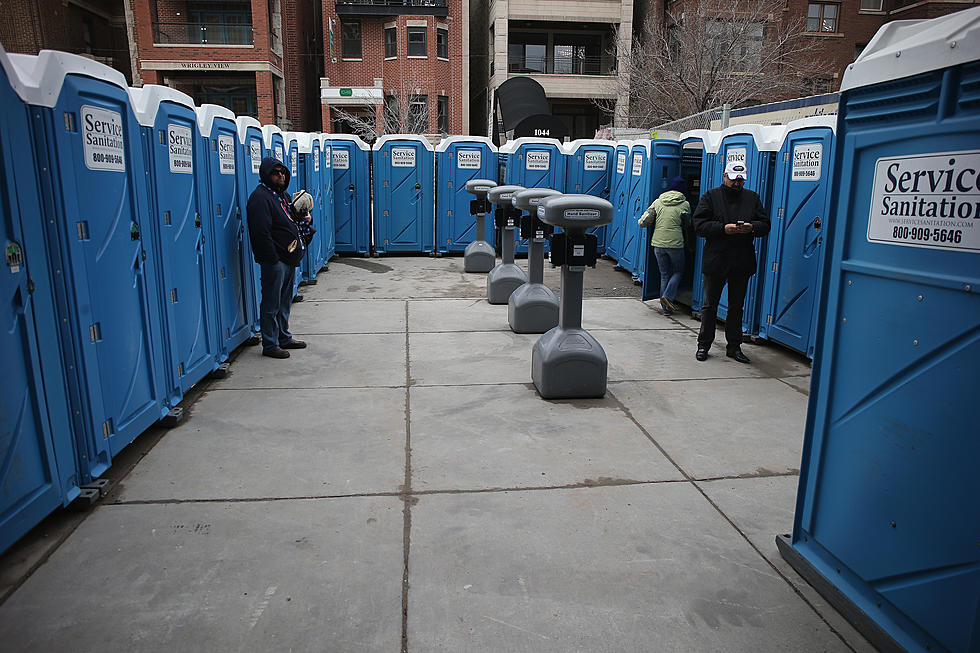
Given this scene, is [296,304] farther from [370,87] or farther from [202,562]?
[370,87]

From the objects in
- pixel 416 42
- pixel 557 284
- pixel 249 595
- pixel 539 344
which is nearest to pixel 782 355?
pixel 539 344

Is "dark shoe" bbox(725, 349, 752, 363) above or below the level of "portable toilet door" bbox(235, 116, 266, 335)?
below

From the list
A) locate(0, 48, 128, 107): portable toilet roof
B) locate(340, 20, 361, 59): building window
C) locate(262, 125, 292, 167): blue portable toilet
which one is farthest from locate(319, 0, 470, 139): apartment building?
locate(0, 48, 128, 107): portable toilet roof

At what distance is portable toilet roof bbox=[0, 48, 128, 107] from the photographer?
10.8ft

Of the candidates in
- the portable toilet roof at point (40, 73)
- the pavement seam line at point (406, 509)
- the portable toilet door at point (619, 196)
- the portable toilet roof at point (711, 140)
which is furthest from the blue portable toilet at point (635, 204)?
the portable toilet roof at point (40, 73)

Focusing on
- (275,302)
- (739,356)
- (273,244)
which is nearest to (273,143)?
(273,244)

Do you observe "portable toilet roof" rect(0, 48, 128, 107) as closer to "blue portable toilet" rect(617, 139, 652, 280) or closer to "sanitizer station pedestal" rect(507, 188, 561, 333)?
"sanitizer station pedestal" rect(507, 188, 561, 333)

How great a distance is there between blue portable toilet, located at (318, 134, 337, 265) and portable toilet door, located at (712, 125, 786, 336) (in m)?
7.13

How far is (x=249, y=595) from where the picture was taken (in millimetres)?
3025

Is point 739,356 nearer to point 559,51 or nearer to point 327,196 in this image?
point 327,196

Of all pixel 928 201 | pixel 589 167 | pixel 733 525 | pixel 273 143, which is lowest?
pixel 733 525

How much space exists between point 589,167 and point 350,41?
2631 centimetres

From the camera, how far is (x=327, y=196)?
1255 centimetres

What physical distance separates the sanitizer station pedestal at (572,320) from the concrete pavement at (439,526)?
0.61 ft
